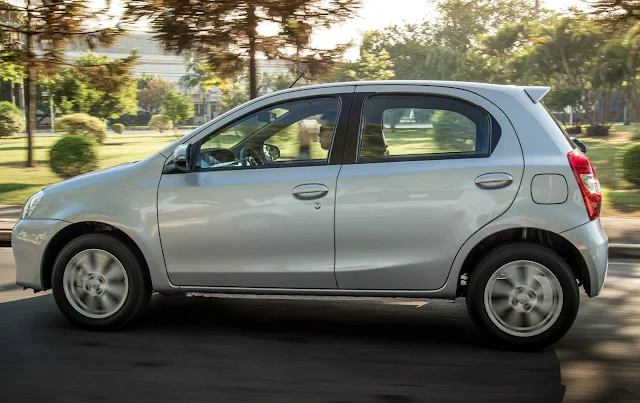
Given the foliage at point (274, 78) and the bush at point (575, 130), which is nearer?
the foliage at point (274, 78)

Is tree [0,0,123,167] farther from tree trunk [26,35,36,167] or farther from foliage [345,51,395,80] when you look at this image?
foliage [345,51,395,80]

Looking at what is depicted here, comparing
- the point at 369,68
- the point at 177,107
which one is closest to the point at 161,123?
the point at 177,107

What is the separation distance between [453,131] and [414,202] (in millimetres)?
555

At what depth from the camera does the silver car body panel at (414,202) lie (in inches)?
201

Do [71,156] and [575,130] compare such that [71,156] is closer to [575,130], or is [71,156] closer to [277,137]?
[277,137]

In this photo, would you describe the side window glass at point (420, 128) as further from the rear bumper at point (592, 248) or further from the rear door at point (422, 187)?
the rear bumper at point (592, 248)

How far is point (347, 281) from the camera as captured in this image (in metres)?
5.34

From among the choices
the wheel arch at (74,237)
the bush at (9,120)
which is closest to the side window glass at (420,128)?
the wheel arch at (74,237)

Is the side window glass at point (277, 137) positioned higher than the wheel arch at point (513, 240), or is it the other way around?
the side window glass at point (277, 137)

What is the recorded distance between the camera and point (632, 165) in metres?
15.6

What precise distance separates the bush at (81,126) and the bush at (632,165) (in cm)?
1989

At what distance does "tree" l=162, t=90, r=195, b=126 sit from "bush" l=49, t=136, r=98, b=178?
33842 millimetres

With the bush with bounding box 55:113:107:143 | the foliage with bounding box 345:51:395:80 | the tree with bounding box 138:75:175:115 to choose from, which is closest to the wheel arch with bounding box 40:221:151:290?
the bush with bounding box 55:113:107:143

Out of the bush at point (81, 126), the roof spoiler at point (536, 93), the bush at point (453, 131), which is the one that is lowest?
the bush at point (81, 126)
